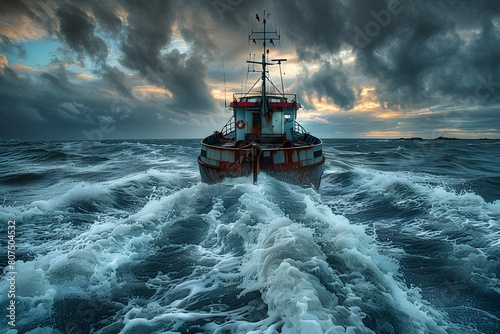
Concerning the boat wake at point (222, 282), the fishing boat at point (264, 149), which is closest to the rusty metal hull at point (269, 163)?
the fishing boat at point (264, 149)

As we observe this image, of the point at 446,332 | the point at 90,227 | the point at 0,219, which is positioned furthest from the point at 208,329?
the point at 0,219

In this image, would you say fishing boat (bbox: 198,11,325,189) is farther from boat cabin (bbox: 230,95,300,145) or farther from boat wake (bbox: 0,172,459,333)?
boat wake (bbox: 0,172,459,333)

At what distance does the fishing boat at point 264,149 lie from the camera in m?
11.7

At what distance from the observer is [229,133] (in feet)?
70.1

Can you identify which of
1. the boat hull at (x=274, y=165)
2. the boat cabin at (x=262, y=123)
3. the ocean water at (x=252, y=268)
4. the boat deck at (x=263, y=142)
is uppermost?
the boat cabin at (x=262, y=123)

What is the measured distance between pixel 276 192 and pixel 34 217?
368 inches

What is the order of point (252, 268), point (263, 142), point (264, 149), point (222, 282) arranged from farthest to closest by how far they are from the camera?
point (263, 142), point (264, 149), point (252, 268), point (222, 282)

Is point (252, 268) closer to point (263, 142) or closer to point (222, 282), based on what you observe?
point (222, 282)

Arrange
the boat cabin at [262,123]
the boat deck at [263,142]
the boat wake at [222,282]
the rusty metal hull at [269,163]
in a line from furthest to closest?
the boat cabin at [262,123] → the boat deck at [263,142] → the rusty metal hull at [269,163] → the boat wake at [222,282]

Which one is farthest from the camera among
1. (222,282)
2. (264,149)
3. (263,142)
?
(263,142)

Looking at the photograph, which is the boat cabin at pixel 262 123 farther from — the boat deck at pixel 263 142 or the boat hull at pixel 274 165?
the boat hull at pixel 274 165

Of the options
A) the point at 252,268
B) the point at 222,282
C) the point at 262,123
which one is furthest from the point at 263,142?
the point at 222,282

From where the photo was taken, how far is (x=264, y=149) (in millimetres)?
11773

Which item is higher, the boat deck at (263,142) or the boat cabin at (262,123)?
the boat cabin at (262,123)
